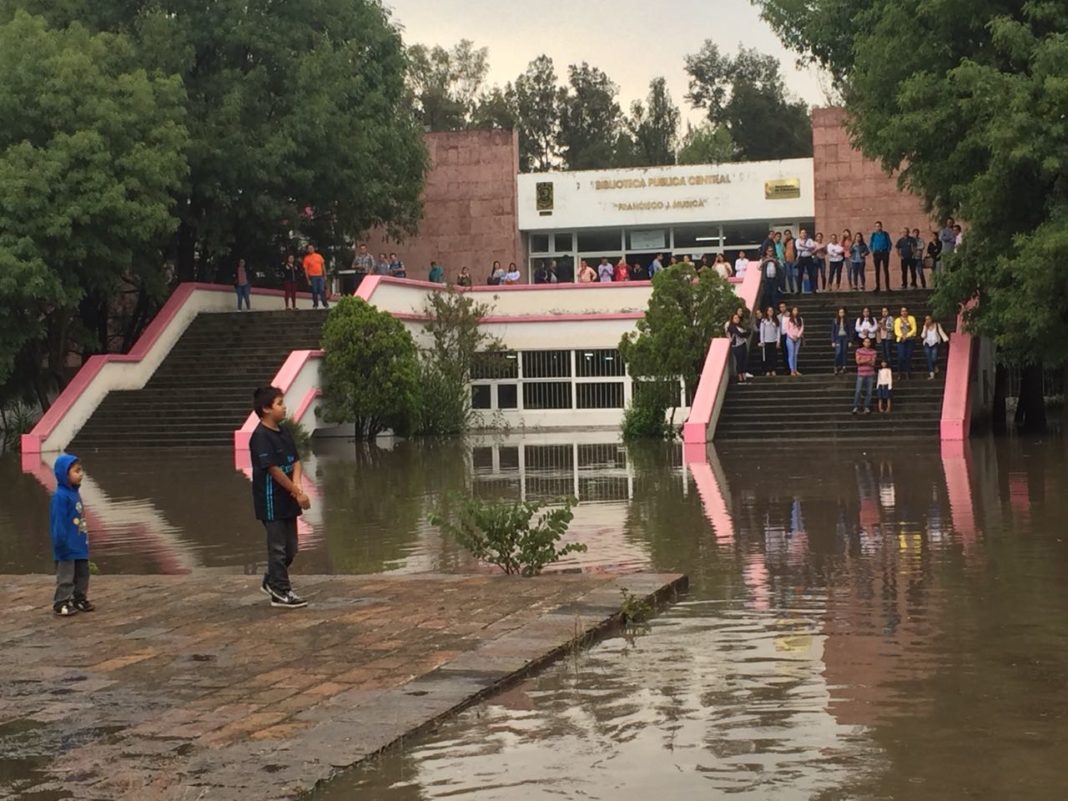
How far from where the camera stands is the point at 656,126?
275 feet

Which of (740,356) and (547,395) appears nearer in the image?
(740,356)

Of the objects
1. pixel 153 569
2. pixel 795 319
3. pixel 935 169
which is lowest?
pixel 153 569

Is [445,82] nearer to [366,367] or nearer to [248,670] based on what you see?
[366,367]

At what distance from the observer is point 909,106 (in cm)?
2617

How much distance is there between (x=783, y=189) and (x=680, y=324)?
1935cm

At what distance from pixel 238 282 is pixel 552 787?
34.0 meters

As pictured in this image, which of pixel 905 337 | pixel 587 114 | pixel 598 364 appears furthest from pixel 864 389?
pixel 587 114

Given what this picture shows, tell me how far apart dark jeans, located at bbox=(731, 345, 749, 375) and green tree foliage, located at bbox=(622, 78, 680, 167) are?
52.5 metres

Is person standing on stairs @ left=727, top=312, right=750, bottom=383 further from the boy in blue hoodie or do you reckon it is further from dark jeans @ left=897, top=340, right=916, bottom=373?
the boy in blue hoodie

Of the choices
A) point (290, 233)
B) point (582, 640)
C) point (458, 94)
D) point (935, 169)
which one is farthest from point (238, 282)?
point (458, 94)

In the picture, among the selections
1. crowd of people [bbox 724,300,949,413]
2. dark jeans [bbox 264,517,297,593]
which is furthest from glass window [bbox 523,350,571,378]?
dark jeans [bbox 264,517,297,593]

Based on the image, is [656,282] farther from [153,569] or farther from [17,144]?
[153,569]

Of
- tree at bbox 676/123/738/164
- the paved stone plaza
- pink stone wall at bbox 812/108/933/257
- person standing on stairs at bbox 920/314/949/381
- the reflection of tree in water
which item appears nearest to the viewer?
the paved stone plaza

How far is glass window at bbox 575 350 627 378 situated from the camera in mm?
37500
